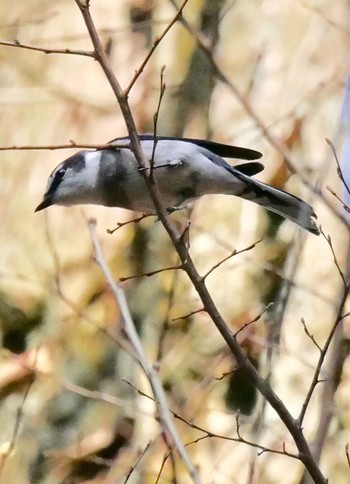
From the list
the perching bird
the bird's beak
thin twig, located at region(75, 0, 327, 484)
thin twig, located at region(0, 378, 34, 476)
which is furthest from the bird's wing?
thin twig, located at region(0, 378, 34, 476)

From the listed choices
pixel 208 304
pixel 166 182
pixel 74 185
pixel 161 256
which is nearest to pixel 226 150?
pixel 166 182

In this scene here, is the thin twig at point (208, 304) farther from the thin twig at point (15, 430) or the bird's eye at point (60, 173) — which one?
the thin twig at point (15, 430)

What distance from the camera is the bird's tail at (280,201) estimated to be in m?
1.07

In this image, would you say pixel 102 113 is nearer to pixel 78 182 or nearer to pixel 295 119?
pixel 295 119

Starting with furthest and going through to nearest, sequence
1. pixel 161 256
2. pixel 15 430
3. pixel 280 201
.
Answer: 1. pixel 161 256
2. pixel 15 430
3. pixel 280 201

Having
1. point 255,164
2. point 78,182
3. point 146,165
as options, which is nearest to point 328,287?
point 255,164

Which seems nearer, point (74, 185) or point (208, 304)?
point (208, 304)

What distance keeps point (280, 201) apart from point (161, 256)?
0.93 metres

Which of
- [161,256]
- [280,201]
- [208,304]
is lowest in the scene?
[208,304]

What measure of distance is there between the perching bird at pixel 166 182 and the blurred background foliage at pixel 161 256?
68 cm

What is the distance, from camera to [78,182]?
1.12 m

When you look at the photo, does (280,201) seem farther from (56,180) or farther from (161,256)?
(161,256)

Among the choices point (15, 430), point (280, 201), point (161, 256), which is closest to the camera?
point (280, 201)

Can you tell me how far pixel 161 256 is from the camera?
2.01 m
